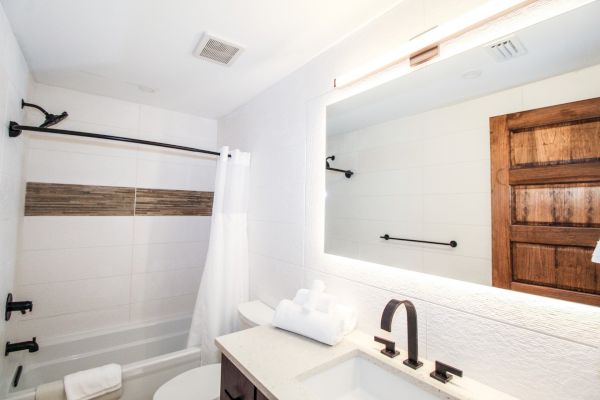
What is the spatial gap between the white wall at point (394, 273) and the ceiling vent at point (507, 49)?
118mm

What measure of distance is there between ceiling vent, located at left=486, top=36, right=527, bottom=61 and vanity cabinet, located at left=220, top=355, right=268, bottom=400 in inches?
51.2

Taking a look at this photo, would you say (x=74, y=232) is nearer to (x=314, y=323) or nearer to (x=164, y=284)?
(x=164, y=284)

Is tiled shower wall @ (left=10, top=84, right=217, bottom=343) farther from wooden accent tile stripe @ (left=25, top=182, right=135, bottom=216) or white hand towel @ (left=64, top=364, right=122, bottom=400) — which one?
white hand towel @ (left=64, top=364, right=122, bottom=400)

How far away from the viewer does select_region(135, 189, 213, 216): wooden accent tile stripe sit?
227 centimetres

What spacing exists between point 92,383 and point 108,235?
111cm

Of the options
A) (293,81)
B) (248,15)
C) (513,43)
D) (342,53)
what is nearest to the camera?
(513,43)

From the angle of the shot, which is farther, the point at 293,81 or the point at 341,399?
the point at 293,81

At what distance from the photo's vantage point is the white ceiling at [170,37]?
1.15 metres

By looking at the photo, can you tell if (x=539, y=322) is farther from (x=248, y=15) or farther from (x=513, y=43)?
(x=248, y=15)

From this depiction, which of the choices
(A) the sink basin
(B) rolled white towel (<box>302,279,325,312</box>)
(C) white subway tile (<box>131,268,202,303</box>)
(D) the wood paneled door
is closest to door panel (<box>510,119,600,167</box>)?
(D) the wood paneled door

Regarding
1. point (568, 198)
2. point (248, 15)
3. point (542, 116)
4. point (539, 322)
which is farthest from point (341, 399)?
point (248, 15)

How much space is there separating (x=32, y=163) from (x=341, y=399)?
94.8 inches

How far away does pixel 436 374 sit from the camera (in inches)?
32.9

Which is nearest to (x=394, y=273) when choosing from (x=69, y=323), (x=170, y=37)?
(x=170, y=37)
